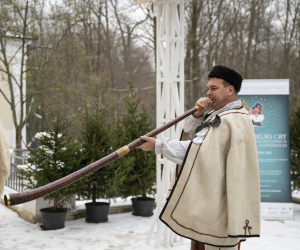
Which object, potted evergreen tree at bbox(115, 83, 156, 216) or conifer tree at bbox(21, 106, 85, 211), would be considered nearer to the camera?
conifer tree at bbox(21, 106, 85, 211)

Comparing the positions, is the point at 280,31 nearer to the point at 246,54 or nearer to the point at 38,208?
the point at 246,54

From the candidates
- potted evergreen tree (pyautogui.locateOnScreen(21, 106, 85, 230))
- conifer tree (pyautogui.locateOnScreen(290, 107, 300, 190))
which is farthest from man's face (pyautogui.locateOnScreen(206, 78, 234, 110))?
conifer tree (pyautogui.locateOnScreen(290, 107, 300, 190))

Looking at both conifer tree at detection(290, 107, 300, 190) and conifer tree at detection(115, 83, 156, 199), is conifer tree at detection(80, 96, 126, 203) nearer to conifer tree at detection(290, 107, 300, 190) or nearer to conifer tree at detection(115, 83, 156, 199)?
conifer tree at detection(115, 83, 156, 199)

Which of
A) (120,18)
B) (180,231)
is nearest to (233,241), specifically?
(180,231)

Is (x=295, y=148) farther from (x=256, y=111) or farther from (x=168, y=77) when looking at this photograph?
(x=168, y=77)

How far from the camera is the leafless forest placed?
1414 centimetres

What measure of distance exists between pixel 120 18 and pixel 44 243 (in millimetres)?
12868

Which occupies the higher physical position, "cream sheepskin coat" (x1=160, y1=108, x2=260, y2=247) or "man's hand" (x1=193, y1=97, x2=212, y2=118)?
"man's hand" (x1=193, y1=97, x2=212, y2=118)

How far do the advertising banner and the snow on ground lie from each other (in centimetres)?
45

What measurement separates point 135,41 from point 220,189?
537 inches

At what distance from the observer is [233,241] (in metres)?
2.38

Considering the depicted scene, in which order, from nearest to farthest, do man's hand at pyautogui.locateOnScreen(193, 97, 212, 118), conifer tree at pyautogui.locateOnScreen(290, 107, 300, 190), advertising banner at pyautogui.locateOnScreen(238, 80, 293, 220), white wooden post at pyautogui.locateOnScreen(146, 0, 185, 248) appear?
man's hand at pyautogui.locateOnScreen(193, 97, 212, 118) → white wooden post at pyautogui.locateOnScreen(146, 0, 185, 248) → advertising banner at pyautogui.locateOnScreen(238, 80, 293, 220) → conifer tree at pyautogui.locateOnScreen(290, 107, 300, 190)

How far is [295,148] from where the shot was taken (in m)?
7.37

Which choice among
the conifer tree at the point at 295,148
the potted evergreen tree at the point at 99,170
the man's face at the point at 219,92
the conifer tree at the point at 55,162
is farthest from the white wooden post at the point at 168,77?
the conifer tree at the point at 295,148
